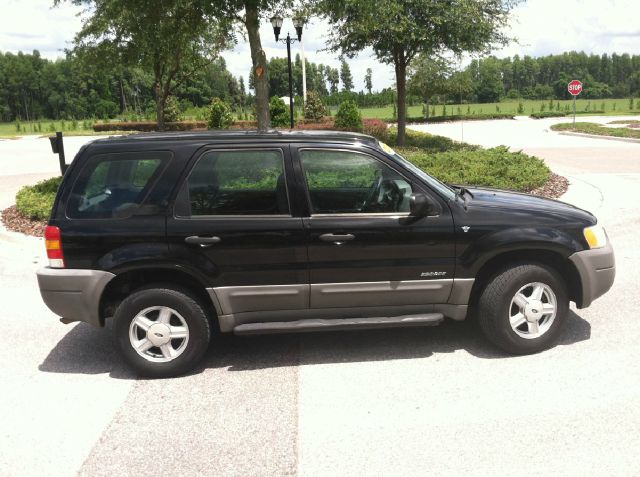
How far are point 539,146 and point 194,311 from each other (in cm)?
2200

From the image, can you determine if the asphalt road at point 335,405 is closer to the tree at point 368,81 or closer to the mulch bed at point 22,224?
the mulch bed at point 22,224

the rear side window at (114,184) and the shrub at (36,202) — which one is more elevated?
the rear side window at (114,184)

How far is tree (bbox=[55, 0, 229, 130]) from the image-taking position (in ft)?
39.5

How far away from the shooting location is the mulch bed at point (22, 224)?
926 cm

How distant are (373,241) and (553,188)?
8796 millimetres

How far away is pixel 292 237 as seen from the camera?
4223 mm

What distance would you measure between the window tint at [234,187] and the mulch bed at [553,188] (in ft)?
25.7

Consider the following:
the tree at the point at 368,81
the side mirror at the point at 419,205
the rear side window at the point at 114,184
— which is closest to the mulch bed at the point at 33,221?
the rear side window at the point at 114,184

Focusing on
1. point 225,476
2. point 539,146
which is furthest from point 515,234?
point 539,146

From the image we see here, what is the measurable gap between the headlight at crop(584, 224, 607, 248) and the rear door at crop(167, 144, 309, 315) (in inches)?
89.9

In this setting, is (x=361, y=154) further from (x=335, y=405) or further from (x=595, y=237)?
(x=595, y=237)

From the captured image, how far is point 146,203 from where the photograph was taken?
4234 mm

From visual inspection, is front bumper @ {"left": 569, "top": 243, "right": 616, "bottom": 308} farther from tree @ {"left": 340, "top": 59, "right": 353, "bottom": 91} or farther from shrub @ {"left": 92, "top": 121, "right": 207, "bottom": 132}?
tree @ {"left": 340, "top": 59, "right": 353, "bottom": 91}

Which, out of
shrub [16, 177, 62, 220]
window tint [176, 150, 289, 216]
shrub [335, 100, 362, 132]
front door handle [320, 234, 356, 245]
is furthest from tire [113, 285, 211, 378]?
shrub [335, 100, 362, 132]
